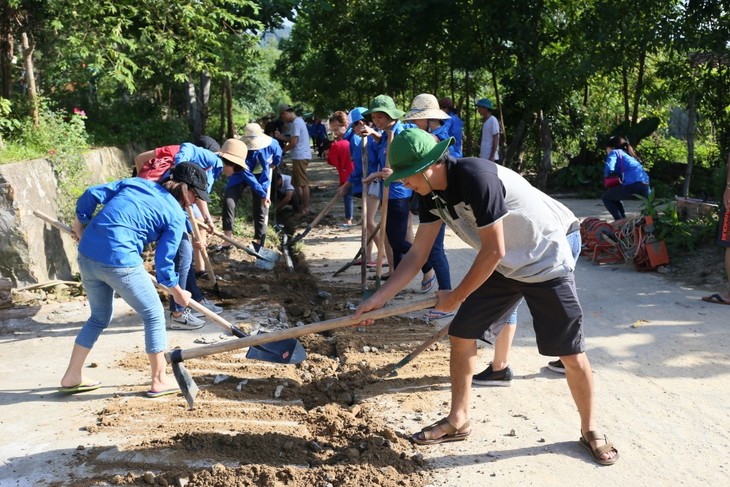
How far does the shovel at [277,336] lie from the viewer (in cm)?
386

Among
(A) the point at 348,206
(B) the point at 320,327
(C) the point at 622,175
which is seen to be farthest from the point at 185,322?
(C) the point at 622,175

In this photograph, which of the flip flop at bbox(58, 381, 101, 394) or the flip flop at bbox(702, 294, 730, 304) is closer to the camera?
the flip flop at bbox(58, 381, 101, 394)

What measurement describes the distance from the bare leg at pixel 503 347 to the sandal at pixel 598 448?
1016 mm

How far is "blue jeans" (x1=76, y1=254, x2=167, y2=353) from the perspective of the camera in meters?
4.58

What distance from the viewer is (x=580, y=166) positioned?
1488 cm

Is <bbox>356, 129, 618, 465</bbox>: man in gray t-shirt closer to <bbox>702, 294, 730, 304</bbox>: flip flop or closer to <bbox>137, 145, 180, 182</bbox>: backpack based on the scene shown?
<bbox>702, 294, 730, 304</bbox>: flip flop

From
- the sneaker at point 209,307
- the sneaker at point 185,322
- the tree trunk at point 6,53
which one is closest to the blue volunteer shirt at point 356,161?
the sneaker at point 209,307

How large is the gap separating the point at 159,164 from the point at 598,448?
482cm

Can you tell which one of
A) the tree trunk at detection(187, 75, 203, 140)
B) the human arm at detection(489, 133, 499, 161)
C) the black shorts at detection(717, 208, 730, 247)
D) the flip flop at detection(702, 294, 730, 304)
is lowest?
the flip flop at detection(702, 294, 730, 304)

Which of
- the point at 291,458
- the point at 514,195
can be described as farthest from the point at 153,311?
the point at 514,195

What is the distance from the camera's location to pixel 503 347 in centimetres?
483

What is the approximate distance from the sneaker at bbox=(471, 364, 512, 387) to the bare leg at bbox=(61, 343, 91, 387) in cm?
264

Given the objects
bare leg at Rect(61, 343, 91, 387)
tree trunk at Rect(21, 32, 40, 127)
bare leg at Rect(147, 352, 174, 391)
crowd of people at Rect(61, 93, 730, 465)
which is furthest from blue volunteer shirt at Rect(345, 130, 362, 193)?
tree trunk at Rect(21, 32, 40, 127)

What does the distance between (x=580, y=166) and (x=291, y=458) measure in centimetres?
1226
